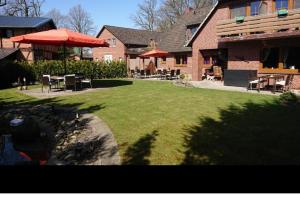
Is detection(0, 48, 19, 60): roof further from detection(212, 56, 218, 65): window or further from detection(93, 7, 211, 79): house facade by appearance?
detection(212, 56, 218, 65): window

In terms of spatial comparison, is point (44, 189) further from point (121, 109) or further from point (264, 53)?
point (264, 53)

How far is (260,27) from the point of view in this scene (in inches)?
663

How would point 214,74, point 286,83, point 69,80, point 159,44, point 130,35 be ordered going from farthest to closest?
point 130,35
point 159,44
point 214,74
point 286,83
point 69,80

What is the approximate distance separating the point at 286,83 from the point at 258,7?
5.91 m

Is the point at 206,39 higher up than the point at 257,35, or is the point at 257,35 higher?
the point at 206,39

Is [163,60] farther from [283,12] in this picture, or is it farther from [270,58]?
[283,12]

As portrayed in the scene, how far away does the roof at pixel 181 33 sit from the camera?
29.8 meters

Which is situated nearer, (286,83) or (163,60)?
(286,83)

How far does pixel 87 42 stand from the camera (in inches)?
568

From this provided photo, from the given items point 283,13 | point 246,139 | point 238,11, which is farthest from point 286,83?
point 246,139

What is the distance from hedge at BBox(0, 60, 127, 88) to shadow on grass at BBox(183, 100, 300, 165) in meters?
12.0
